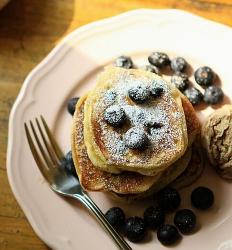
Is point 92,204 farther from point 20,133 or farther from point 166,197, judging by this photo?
point 20,133

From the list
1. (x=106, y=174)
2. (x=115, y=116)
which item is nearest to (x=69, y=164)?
(x=106, y=174)

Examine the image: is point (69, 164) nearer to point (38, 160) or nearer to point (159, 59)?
point (38, 160)

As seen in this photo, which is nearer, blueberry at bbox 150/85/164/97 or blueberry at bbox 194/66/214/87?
blueberry at bbox 150/85/164/97

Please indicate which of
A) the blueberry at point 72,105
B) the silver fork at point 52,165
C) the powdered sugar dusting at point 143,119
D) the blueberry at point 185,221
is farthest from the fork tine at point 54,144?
the blueberry at point 185,221

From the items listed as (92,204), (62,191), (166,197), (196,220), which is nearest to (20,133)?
(62,191)

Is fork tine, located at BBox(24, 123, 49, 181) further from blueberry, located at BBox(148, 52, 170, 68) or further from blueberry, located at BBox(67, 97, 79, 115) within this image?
blueberry, located at BBox(148, 52, 170, 68)

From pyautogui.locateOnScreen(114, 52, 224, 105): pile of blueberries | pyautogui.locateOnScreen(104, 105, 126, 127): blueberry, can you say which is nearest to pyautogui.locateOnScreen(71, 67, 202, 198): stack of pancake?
pyautogui.locateOnScreen(104, 105, 126, 127): blueberry

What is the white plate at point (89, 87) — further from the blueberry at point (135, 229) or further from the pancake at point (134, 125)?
the pancake at point (134, 125)
